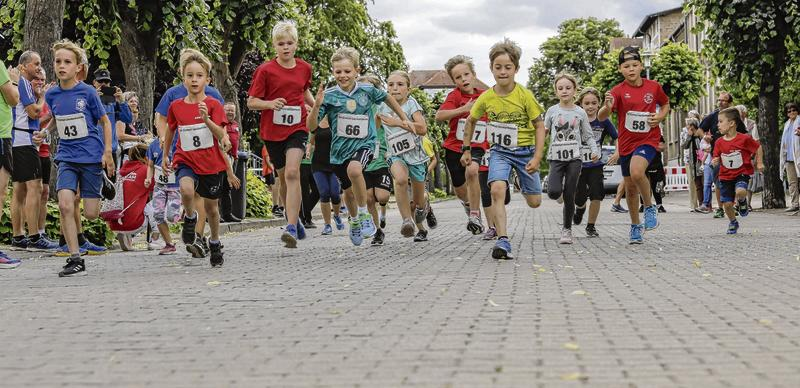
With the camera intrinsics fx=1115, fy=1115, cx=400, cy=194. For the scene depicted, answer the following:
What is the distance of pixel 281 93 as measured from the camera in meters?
11.1

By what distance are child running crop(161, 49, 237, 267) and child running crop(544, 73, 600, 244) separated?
3279mm

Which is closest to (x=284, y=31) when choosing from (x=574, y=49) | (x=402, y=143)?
(x=402, y=143)

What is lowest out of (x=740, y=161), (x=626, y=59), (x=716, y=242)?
(x=716, y=242)

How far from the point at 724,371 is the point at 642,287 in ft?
9.31

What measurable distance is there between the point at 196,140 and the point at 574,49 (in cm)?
8624

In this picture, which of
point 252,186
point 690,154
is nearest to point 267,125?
point 252,186

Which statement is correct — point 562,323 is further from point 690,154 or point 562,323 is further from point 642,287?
point 690,154

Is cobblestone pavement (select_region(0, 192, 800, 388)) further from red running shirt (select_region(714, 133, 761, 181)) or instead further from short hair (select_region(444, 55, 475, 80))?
red running shirt (select_region(714, 133, 761, 181))

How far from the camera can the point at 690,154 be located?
2186cm

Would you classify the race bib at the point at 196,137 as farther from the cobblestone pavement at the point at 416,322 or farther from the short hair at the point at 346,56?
the short hair at the point at 346,56

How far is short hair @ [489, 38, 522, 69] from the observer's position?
9.73 m

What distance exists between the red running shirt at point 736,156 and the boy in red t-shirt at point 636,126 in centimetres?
222

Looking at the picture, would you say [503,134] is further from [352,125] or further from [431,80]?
[431,80]

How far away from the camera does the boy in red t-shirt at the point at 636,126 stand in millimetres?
11219
